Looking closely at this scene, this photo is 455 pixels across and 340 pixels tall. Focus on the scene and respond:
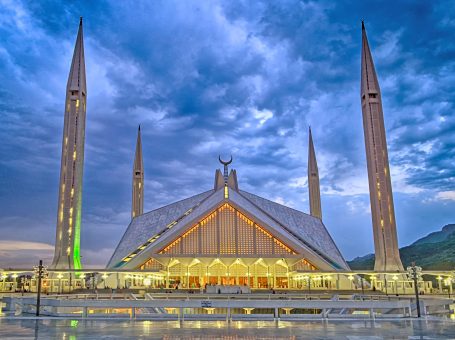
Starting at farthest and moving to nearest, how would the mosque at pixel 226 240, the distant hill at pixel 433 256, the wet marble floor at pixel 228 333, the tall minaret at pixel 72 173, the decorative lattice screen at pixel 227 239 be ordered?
1. the distant hill at pixel 433 256
2. the decorative lattice screen at pixel 227 239
3. the mosque at pixel 226 240
4. the tall minaret at pixel 72 173
5. the wet marble floor at pixel 228 333

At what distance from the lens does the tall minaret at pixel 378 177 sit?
121 feet

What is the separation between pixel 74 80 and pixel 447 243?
122281mm

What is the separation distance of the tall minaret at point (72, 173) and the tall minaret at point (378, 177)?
2552 cm

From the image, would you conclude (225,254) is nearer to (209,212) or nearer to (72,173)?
(209,212)

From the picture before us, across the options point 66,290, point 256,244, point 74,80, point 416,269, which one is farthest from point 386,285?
point 74,80

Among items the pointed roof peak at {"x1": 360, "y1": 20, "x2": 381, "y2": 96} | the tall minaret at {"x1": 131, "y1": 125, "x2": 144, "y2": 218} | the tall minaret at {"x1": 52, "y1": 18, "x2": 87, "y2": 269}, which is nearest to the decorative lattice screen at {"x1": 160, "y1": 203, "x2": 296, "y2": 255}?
the tall minaret at {"x1": 52, "y1": 18, "x2": 87, "y2": 269}

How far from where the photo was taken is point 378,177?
126 ft

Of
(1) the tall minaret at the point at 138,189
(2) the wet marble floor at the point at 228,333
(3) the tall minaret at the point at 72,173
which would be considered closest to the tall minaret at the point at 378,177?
Result: (3) the tall minaret at the point at 72,173

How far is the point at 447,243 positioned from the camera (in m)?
129

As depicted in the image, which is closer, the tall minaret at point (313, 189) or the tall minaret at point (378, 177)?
the tall minaret at point (378, 177)

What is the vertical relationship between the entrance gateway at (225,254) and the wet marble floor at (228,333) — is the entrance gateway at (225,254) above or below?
above

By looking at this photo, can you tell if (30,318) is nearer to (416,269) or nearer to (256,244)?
(416,269)

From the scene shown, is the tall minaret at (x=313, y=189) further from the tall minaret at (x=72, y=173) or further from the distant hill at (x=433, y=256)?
the distant hill at (x=433, y=256)

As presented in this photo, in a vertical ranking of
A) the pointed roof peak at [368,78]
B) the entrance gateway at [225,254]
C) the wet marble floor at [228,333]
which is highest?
the pointed roof peak at [368,78]
